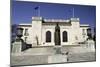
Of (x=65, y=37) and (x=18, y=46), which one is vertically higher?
(x=65, y=37)

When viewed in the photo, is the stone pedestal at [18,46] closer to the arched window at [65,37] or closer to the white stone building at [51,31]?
the white stone building at [51,31]

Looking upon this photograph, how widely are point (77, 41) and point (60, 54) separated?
352mm

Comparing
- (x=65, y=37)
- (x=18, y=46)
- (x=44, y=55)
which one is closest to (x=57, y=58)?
(x=44, y=55)

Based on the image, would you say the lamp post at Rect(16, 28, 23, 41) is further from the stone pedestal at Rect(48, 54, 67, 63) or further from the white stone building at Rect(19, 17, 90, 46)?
the stone pedestal at Rect(48, 54, 67, 63)

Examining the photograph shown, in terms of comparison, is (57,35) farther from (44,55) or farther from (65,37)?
(44,55)

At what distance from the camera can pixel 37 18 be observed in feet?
8.99

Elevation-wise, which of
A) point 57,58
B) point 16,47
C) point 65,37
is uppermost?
point 65,37

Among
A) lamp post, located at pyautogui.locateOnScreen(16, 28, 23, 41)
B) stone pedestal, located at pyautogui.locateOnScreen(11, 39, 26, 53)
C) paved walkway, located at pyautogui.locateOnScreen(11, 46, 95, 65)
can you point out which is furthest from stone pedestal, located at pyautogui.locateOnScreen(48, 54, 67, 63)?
lamp post, located at pyautogui.locateOnScreen(16, 28, 23, 41)

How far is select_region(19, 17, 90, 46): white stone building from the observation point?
271 cm

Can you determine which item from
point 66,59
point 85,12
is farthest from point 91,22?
point 66,59

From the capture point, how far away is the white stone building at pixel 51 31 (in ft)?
8.90

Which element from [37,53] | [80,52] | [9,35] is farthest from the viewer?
[80,52]

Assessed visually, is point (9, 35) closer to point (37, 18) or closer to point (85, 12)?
point (37, 18)

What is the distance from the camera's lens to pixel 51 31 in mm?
2809
